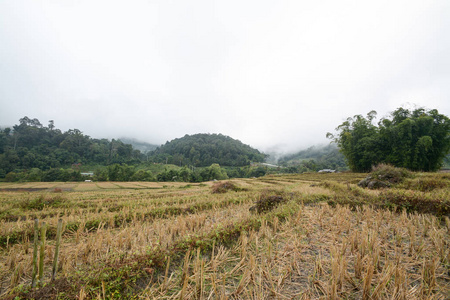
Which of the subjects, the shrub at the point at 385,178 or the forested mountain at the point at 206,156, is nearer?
the shrub at the point at 385,178

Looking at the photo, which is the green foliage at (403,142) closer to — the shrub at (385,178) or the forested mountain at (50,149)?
the shrub at (385,178)

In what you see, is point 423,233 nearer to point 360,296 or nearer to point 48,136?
point 360,296

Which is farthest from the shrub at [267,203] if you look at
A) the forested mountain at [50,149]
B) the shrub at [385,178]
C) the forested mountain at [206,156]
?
the forested mountain at [50,149]

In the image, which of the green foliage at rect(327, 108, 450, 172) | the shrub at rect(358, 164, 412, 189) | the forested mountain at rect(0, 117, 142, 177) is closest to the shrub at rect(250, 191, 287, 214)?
the shrub at rect(358, 164, 412, 189)

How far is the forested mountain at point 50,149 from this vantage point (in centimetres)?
6694

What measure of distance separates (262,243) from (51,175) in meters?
75.4

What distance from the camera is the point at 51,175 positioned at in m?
50.3

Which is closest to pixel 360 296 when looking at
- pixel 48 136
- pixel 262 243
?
pixel 262 243

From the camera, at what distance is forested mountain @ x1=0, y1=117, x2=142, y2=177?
6694 cm

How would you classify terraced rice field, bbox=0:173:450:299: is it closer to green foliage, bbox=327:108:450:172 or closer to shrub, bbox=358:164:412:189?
shrub, bbox=358:164:412:189

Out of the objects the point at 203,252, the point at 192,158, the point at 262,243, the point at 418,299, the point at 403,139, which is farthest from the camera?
the point at 192,158

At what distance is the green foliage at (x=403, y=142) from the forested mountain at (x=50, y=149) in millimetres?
101581

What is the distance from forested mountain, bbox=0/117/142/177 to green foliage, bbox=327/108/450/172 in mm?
101581

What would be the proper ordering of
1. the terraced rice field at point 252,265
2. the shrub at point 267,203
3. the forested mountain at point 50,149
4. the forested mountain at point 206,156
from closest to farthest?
the terraced rice field at point 252,265, the shrub at point 267,203, the forested mountain at point 50,149, the forested mountain at point 206,156
